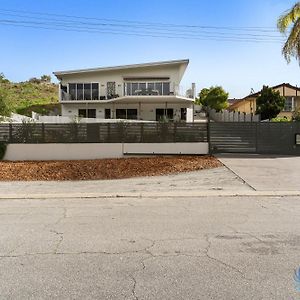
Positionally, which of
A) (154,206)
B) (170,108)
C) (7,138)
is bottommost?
(154,206)

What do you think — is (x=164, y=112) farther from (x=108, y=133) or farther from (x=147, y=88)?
(x=108, y=133)

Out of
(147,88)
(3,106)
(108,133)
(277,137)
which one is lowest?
(277,137)

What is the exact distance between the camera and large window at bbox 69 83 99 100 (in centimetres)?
4216

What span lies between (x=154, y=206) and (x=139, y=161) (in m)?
9.03

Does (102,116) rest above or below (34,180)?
above

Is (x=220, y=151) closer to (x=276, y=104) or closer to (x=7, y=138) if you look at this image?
(x=7, y=138)

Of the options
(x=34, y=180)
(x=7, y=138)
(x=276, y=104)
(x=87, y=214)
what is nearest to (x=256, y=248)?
(x=87, y=214)

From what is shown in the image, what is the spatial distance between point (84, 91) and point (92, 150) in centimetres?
2243

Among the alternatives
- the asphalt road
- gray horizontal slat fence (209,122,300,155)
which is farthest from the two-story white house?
the asphalt road

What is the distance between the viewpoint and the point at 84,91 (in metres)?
42.3

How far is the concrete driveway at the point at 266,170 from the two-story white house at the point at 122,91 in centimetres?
2217

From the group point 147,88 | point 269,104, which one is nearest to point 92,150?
point 147,88

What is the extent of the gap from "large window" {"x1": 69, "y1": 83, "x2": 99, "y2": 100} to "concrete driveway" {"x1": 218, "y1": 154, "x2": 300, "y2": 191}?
80.1 feet

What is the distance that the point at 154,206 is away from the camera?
9.73m
